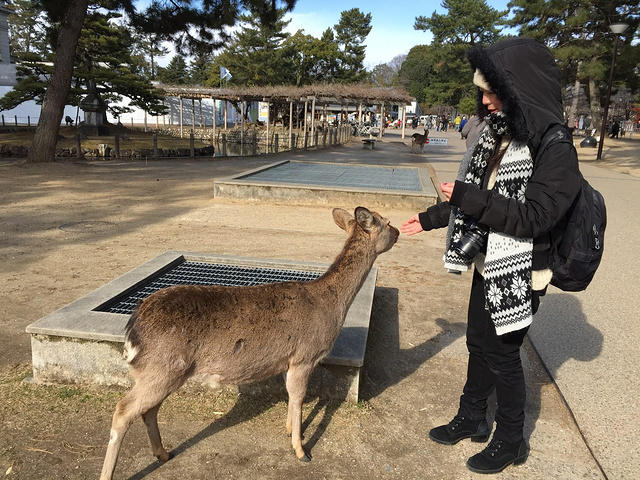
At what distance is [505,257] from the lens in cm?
238

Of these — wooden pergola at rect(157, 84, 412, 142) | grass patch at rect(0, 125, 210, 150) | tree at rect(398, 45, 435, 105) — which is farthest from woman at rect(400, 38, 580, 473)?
tree at rect(398, 45, 435, 105)

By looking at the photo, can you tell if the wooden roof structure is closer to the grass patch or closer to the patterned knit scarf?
the grass patch

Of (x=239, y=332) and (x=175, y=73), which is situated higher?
(x=175, y=73)

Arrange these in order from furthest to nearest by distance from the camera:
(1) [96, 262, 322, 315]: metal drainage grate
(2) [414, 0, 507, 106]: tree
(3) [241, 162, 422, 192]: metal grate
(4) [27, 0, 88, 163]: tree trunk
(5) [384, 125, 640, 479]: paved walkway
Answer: (2) [414, 0, 507, 106]: tree
(4) [27, 0, 88, 163]: tree trunk
(3) [241, 162, 422, 192]: metal grate
(1) [96, 262, 322, 315]: metal drainage grate
(5) [384, 125, 640, 479]: paved walkway

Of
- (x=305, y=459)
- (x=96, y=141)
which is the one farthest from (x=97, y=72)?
(x=305, y=459)

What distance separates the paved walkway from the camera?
2.99 metres

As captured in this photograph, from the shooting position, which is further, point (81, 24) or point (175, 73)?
point (175, 73)

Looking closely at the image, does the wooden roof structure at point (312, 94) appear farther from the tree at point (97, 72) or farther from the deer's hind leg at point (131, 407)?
the deer's hind leg at point (131, 407)

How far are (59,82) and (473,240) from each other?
15.3m

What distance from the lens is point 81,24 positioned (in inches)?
568

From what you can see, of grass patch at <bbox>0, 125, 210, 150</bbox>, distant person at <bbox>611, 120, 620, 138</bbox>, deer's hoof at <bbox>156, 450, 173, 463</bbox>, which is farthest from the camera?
distant person at <bbox>611, 120, 620, 138</bbox>

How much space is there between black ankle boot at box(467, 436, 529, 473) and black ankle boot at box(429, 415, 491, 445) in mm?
203

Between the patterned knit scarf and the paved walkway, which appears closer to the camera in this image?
the patterned knit scarf

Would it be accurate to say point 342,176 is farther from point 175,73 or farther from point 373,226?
point 175,73
